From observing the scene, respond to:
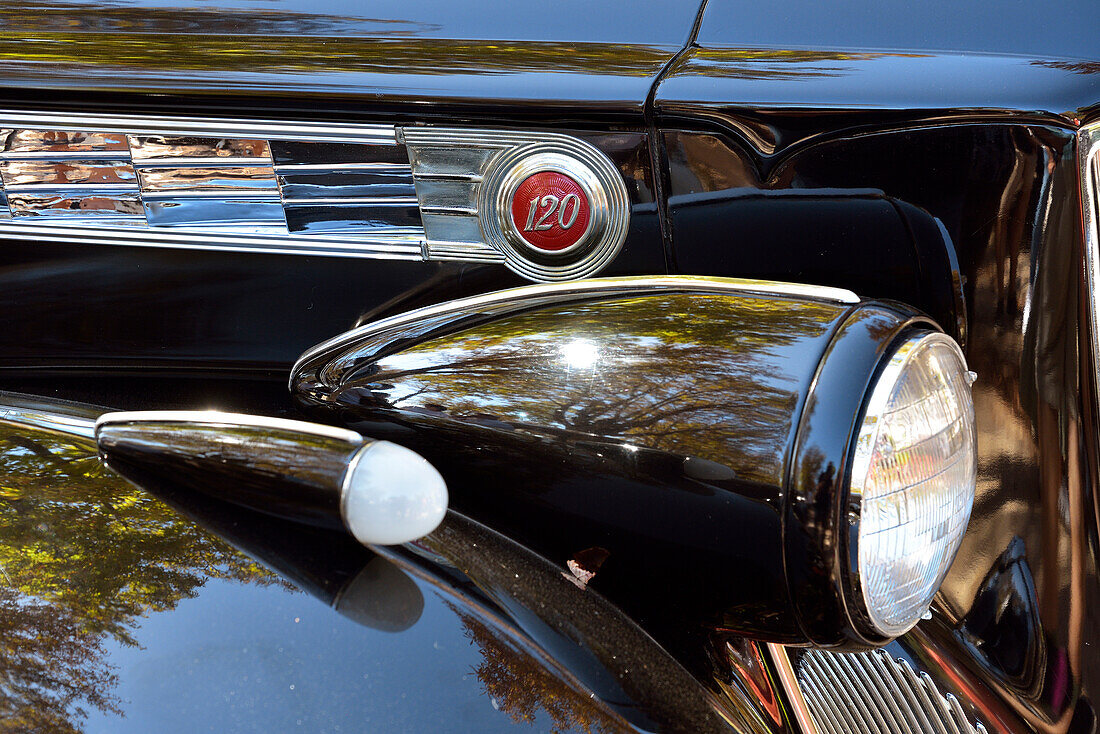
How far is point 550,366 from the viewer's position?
1011 mm

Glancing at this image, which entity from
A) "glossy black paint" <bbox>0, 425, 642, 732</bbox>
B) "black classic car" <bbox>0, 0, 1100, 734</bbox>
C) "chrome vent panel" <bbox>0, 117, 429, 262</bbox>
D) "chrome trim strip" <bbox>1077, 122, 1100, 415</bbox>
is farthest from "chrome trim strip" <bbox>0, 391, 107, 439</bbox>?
"chrome trim strip" <bbox>1077, 122, 1100, 415</bbox>

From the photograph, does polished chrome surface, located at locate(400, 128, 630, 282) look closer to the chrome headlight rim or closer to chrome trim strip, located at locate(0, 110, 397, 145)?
chrome trim strip, located at locate(0, 110, 397, 145)

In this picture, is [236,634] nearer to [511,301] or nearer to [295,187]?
[511,301]

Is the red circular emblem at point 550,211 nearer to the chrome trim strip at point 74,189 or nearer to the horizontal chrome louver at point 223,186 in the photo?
the horizontal chrome louver at point 223,186

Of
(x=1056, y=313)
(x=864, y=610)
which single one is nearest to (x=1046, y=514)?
(x=1056, y=313)

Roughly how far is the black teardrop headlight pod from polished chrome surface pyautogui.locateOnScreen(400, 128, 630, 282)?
125 mm

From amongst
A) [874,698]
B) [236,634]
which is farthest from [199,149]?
[874,698]

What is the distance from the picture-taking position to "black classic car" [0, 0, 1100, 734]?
860 mm

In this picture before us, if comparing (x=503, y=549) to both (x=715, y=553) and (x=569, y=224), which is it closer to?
(x=715, y=553)

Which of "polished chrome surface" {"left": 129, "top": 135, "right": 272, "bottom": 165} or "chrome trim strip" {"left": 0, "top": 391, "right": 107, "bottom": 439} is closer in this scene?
"chrome trim strip" {"left": 0, "top": 391, "right": 107, "bottom": 439}

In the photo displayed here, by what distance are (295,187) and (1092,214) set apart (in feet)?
3.17

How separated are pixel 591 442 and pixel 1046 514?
1.91 feet

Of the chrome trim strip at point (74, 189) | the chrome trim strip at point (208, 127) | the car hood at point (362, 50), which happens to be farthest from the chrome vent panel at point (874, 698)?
the chrome trim strip at point (74, 189)

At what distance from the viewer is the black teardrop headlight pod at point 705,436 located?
878mm
